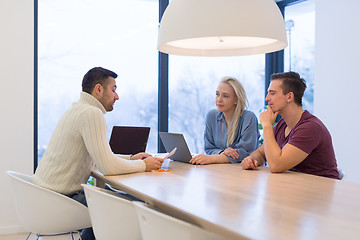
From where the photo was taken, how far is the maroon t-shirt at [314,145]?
2479 millimetres

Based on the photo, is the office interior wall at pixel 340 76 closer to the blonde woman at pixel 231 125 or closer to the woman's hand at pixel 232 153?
the blonde woman at pixel 231 125

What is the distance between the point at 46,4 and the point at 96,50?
720mm

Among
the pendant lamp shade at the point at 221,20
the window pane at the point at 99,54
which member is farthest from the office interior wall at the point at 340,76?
the pendant lamp shade at the point at 221,20

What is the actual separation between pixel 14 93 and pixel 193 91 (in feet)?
6.99

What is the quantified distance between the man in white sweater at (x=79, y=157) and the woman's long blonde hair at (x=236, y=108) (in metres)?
0.84

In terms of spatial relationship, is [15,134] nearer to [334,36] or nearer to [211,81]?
[211,81]

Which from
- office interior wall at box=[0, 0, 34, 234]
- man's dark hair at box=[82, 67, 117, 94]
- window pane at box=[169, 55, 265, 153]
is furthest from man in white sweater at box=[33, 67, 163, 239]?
window pane at box=[169, 55, 265, 153]

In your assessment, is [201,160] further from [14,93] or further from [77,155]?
[14,93]

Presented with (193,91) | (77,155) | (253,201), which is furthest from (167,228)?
(193,91)

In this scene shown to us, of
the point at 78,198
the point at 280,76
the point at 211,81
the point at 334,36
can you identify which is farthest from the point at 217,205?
the point at 211,81

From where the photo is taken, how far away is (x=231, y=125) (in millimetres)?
3271

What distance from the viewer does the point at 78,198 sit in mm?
2527

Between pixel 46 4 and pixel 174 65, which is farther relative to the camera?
pixel 174 65

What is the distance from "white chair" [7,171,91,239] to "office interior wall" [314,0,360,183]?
3.03 meters
